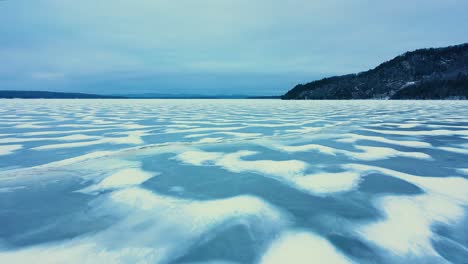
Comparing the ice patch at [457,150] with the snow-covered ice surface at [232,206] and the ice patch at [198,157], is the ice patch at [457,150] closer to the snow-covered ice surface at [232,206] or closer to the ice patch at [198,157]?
the snow-covered ice surface at [232,206]

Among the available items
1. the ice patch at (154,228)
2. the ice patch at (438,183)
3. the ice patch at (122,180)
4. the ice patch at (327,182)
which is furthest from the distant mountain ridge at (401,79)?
the ice patch at (154,228)

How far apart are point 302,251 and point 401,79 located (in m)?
152

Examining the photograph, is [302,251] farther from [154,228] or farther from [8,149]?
[8,149]

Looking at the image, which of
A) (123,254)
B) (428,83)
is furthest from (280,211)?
(428,83)

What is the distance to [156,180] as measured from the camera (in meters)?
3.06

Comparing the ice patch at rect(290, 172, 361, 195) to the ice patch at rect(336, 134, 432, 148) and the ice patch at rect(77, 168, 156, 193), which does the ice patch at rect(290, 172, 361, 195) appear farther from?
the ice patch at rect(336, 134, 432, 148)

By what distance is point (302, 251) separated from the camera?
1.72m

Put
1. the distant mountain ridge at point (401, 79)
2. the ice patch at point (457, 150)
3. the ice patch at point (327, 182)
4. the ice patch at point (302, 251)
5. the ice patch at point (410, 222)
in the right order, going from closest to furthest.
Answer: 1. the ice patch at point (302, 251)
2. the ice patch at point (410, 222)
3. the ice patch at point (327, 182)
4. the ice patch at point (457, 150)
5. the distant mountain ridge at point (401, 79)

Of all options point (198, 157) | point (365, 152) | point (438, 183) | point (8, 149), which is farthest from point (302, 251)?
point (8, 149)

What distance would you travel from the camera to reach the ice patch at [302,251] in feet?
5.34

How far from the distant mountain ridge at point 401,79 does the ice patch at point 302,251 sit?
396ft

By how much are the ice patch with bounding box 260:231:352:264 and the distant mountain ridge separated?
120831 millimetres

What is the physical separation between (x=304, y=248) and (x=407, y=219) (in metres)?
0.95

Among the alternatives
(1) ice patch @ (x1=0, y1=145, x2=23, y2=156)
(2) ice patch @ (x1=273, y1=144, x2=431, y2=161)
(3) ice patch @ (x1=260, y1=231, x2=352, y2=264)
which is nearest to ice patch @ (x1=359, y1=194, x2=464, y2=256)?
(3) ice patch @ (x1=260, y1=231, x2=352, y2=264)
